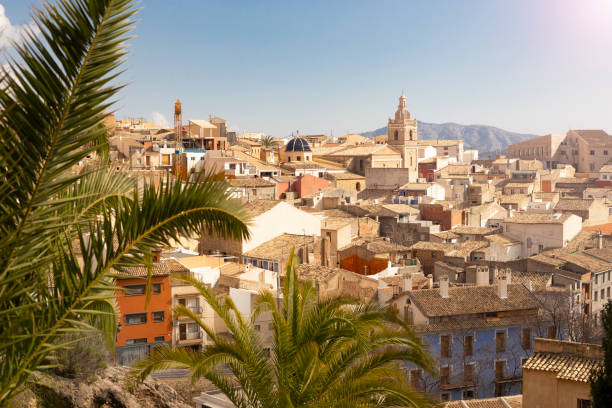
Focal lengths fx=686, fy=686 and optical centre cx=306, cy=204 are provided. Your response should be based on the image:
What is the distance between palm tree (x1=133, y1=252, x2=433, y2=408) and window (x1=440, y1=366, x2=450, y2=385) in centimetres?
1746

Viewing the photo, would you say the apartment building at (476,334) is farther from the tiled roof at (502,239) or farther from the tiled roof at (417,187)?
the tiled roof at (417,187)

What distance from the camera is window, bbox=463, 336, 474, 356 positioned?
24.3 m

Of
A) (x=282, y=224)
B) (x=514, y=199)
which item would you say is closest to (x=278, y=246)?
(x=282, y=224)

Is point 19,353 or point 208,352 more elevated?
point 19,353

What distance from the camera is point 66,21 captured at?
10.8 feet

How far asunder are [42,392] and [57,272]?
575 centimetres

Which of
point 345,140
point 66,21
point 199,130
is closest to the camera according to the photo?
point 66,21

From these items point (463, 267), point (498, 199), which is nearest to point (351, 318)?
point (463, 267)

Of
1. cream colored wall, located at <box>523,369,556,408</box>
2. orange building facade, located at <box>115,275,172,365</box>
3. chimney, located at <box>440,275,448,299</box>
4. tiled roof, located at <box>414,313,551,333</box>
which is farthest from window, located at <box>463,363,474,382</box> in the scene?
cream colored wall, located at <box>523,369,556,408</box>

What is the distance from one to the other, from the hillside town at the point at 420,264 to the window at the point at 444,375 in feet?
0.17

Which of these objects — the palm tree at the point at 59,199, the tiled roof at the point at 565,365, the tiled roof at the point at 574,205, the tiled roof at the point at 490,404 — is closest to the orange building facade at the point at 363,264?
the tiled roof at the point at 490,404

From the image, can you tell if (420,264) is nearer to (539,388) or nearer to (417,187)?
(417,187)

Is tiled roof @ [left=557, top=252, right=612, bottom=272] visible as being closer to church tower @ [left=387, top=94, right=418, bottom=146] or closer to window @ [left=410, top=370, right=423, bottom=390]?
window @ [left=410, top=370, right=423, bottom=390]

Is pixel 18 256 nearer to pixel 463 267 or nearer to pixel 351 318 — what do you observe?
pixel 351 318
